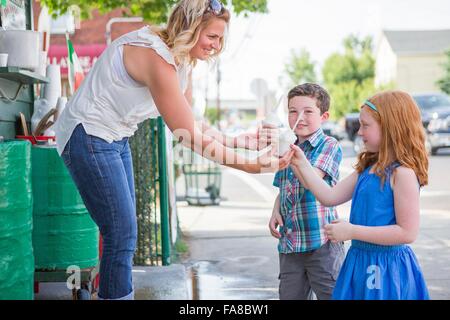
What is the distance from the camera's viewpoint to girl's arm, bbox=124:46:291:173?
8.98ft

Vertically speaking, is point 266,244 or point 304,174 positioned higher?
point 304,174

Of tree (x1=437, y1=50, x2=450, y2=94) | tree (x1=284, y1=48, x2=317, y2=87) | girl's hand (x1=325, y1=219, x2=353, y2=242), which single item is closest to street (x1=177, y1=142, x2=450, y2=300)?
girl's hand (x1=325, y1=219, x2=353, y2=242)

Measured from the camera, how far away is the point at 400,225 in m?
2.49

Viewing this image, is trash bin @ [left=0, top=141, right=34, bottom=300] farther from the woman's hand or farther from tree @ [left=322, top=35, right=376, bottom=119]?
tree @ [left=322, top=35, right=376, bottom=119]

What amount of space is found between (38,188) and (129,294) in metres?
1.33

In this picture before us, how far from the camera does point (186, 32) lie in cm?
280

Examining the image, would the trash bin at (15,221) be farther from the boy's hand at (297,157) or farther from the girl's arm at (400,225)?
the girl's arm at (400,225)

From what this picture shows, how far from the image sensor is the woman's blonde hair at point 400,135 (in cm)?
256

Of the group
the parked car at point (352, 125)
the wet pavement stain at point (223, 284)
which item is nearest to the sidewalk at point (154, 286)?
the wet pavement stain at point (223, 284)

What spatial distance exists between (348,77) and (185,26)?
203 feet

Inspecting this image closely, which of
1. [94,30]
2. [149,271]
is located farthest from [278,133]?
[94,30]

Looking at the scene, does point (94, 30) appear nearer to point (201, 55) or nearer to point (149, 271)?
point (149, 271)

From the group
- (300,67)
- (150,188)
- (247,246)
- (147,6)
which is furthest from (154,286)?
(300,67)

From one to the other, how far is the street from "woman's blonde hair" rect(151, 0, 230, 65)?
8.13 ft
